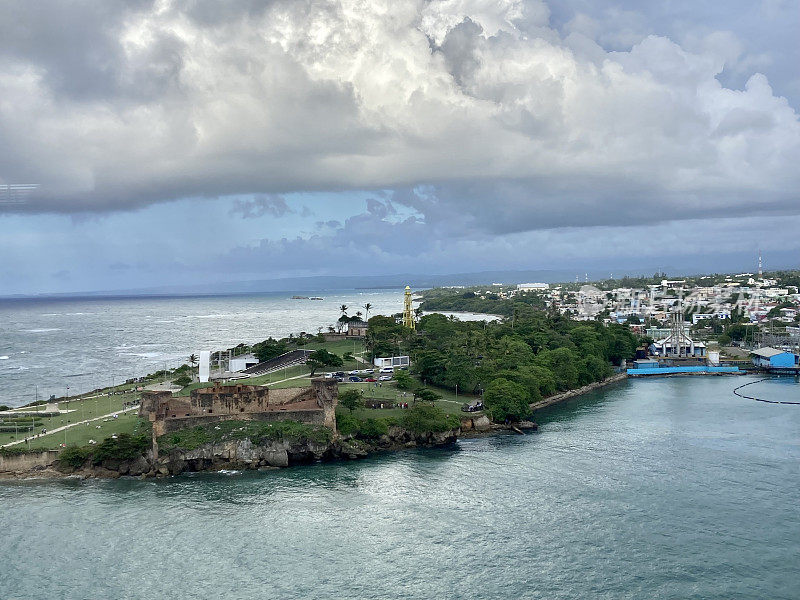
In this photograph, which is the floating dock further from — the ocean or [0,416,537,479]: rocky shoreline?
the ocean

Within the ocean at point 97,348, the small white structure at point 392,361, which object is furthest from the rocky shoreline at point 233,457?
the ocean at point 97,348

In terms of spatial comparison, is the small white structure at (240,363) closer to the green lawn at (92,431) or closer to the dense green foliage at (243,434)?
the green lawn at (92,431)

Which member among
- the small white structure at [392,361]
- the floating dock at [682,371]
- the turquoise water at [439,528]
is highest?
the small white structure at [392,361]

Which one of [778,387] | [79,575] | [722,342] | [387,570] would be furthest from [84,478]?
[722,342]

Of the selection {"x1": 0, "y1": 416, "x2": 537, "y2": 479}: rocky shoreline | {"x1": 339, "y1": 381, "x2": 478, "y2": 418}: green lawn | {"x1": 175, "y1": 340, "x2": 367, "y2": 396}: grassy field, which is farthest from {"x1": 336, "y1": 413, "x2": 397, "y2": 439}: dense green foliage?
{"x1": 175, "y1": 340, "x2": 367, "y2": 396}: grassy field

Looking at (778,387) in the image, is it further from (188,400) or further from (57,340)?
(57,340)

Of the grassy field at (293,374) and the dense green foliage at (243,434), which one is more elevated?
the grassy field at (293,374)

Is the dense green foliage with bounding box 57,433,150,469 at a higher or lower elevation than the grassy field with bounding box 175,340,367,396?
lower
